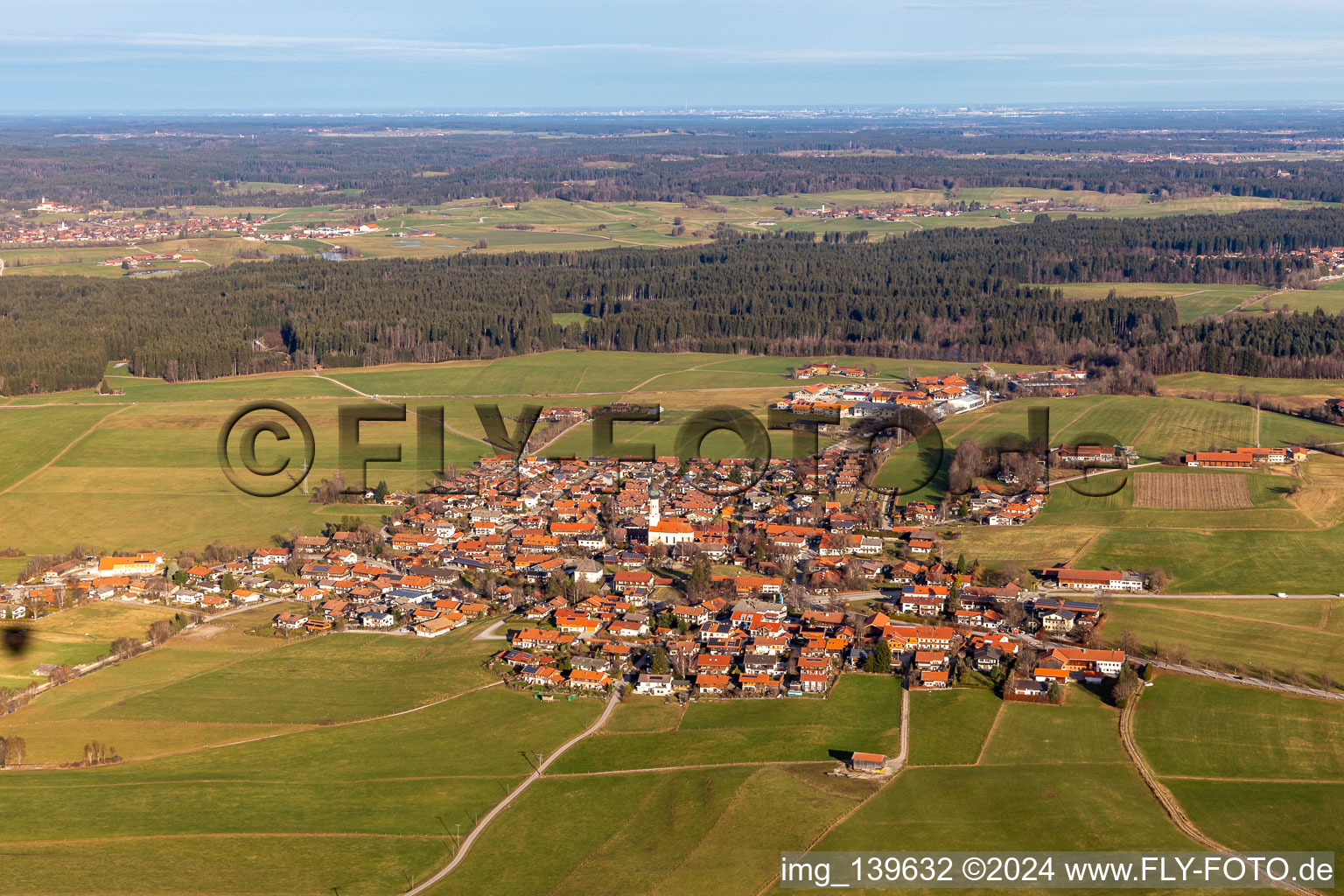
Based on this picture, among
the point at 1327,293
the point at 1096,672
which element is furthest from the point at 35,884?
the point at 1327,293

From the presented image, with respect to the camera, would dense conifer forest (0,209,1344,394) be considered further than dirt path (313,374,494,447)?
Yes

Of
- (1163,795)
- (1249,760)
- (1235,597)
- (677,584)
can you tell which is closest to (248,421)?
(677,584)

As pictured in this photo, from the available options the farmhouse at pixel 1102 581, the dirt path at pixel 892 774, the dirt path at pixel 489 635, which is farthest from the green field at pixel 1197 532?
the dirt path at pixel 489 635

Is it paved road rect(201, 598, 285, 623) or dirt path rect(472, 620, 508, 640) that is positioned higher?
dirt path rect(472, 620, 508, 640)

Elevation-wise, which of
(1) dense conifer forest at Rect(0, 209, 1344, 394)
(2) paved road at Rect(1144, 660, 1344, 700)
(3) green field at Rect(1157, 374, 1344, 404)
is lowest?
(2) paved road at Rect(1144, 660, 1344, 700)

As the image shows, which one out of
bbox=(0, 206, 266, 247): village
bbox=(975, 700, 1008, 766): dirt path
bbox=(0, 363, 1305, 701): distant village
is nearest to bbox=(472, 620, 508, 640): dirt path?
bbox=(0, 363, 1305, 701): distant village

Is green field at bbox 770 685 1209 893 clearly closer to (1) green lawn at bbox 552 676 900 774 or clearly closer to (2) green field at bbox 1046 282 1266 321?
(1) green lawn at bbox 552 676 900 774

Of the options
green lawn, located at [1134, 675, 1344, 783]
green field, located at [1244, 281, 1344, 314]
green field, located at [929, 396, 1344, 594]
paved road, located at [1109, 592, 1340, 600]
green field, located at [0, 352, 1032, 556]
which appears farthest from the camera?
green field, located at [1244, 281, 1344, 314]

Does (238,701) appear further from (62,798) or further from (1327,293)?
(1327,293)
